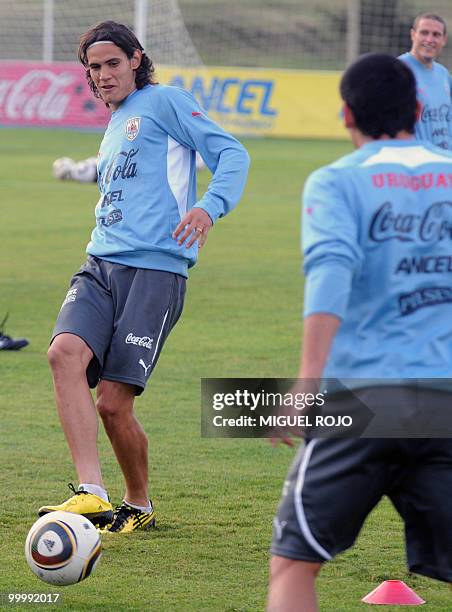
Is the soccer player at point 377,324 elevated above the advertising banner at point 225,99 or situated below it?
below

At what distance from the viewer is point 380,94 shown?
3.63 metres

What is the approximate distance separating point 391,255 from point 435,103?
21.4 feet

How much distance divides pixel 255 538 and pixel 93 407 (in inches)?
35.6

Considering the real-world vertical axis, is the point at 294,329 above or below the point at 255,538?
above

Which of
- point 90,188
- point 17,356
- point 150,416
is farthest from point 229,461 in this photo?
point 90,188

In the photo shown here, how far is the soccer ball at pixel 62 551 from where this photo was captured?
4902 millimetres

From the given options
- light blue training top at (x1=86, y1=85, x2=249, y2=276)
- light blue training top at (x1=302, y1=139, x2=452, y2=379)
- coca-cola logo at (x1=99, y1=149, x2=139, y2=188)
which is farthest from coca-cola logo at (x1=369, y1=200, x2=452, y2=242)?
coca-cola logo at (x1=99, y1=149, x2=139, y2=188)

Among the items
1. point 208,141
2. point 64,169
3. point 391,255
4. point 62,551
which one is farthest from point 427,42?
point 64,169

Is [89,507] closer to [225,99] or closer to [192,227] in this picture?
[192,227]

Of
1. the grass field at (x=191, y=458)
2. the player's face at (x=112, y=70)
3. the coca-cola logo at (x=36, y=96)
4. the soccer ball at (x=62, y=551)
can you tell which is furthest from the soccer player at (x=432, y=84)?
the coca-cola logo at (x=36, y=96)

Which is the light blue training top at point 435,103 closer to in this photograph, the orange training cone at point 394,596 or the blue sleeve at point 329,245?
the orange training cone at point 394,596

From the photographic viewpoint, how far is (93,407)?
5.74 meters

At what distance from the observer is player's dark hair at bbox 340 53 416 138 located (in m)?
3.63

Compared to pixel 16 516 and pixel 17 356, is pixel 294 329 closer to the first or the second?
pixel 17 356
